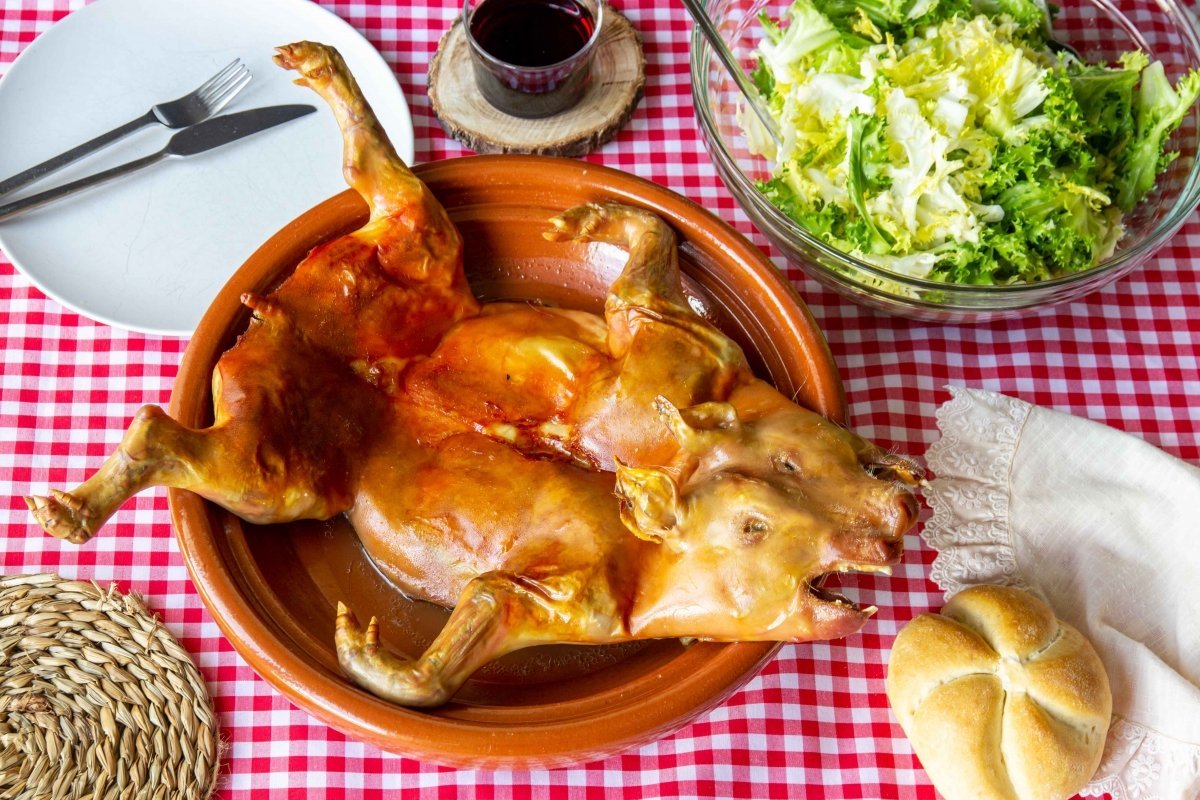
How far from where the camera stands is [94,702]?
186 centimetres

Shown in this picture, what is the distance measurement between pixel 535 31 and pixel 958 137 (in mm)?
823

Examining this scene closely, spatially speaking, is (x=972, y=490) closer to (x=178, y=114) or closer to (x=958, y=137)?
(x=958, y=137)

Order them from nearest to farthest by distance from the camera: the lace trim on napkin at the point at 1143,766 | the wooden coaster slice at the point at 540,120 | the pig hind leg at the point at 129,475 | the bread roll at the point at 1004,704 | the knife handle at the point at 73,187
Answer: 1. the pig hind leg at the point at 129,475
2. the bread roll at the point at 1004,704
3. the lace trim on napkin at the point at 1143,766
4. the knife handle at the point at 73,187
5. the wooden coaster slice at the point at 540,120

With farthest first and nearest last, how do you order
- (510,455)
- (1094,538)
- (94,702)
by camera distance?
1. (1094,538)
2. (94,702)
3. (510,455)

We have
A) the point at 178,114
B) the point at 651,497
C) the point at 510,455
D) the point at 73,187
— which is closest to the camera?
the point at 651,497

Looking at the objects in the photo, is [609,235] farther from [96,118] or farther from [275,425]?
[96,118]

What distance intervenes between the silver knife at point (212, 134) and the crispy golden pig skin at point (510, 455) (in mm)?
441

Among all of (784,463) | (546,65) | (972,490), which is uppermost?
(546,65)

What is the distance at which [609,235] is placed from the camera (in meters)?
1.91

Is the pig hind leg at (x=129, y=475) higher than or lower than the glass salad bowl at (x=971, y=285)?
lower

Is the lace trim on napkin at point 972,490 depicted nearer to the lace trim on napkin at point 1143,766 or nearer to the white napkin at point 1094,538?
the white napkin at point 1094,538

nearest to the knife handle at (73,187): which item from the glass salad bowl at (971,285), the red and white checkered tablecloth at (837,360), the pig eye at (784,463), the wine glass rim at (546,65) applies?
the red and white checkered tablecloth at (837,360)

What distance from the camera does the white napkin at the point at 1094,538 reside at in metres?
1.89

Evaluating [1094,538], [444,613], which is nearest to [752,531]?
[444,613]
